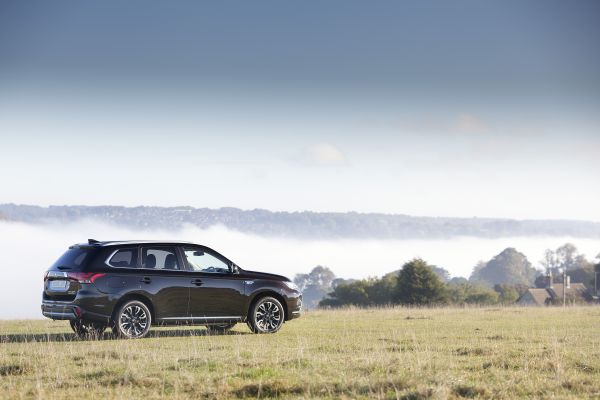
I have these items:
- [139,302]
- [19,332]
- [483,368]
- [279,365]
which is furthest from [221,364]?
[19,332]

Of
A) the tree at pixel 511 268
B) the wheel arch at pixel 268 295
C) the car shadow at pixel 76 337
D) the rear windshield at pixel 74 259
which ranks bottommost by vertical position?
the car shadow at pixel 76 337

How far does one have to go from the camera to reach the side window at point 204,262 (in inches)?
735

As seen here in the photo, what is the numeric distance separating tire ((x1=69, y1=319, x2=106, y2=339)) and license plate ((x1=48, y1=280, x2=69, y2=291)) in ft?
2.78

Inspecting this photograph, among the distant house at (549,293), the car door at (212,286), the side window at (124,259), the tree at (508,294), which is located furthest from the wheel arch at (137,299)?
the tree at (508,294)

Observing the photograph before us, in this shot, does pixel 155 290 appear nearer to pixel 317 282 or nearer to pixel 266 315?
pixel 266 315

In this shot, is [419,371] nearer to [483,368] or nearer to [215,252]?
[483,368]

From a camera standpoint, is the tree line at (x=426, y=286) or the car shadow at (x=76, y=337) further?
the tree line at (x=426, y=286)

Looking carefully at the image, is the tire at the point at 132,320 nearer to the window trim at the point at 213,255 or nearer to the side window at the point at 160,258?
the side window at the point at 160,258

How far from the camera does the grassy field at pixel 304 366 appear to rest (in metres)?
10.7

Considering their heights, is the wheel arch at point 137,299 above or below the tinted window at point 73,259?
below

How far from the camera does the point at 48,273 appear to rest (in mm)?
17938

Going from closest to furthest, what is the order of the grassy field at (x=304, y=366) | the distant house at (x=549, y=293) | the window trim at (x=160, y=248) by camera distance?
the grassy field at (x=304, y=366)
the window trim at (x=160, y=248)
the distant house at (x=549, y=293)

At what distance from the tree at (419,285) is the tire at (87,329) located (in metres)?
56.7

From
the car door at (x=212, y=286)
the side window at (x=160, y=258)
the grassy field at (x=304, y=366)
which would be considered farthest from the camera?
the car door at (x=212, y=286)
